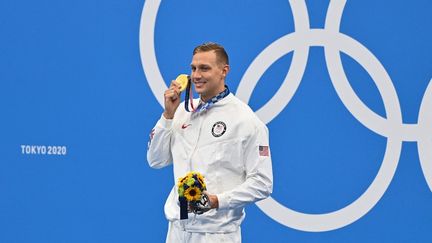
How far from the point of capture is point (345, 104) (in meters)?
5.58

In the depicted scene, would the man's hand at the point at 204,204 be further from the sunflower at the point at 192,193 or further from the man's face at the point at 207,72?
the man's face at the point at 207,72

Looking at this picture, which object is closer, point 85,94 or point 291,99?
point 291,99

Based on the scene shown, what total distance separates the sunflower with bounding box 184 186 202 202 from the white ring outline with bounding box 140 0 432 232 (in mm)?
1887

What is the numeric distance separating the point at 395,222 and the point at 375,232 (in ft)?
0.53

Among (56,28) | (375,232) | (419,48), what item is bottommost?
(375,232)

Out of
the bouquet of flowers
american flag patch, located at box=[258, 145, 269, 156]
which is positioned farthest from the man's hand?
american flag patch, located at box=[258, 145, 269, 156]

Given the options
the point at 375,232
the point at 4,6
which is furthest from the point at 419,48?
the point at 4,6

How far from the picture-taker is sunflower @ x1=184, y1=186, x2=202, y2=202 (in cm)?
390

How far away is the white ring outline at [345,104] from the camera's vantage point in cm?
551

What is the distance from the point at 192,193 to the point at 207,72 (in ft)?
2.38

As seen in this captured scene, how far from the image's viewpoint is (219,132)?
166 inches

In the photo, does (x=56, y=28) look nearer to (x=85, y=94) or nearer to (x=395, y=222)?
(x=85, y=94)

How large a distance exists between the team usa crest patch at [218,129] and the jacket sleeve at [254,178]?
16 centimetres

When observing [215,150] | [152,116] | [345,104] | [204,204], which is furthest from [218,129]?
[152,116]
